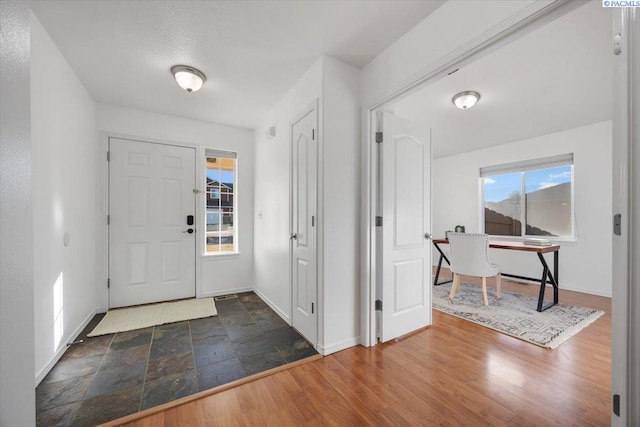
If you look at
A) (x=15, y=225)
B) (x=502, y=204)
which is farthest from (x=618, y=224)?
(x=502, y=204)

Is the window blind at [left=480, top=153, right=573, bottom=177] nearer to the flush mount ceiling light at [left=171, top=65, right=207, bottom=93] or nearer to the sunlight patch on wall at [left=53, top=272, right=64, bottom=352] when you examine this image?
the flush mount ceiling light at [left=171, top=65, right=207, bottom=93]

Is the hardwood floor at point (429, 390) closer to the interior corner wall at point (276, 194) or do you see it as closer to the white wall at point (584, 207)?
the interior corner wall at point (276, 194)

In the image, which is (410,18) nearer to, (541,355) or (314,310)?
(314,310)

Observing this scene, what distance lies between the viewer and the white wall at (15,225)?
2.27ft

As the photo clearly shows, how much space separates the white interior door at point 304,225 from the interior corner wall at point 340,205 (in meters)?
0.16

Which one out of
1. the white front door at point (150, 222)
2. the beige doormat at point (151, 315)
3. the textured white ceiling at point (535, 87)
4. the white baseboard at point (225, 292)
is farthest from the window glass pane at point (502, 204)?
the white front door at point (150, 222)

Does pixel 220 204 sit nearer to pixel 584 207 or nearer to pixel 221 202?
pixel 221 202

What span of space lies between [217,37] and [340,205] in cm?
160

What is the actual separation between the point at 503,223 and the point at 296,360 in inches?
185

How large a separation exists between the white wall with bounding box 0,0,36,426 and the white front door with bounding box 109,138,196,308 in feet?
8.81

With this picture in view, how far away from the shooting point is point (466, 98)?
2854 millimetres

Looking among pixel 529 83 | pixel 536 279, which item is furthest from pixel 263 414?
pixel 536 279

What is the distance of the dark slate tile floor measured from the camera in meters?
1.55

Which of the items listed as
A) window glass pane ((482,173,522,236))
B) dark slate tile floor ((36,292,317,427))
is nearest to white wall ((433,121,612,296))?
window glass pane ((482,173,522,236))
